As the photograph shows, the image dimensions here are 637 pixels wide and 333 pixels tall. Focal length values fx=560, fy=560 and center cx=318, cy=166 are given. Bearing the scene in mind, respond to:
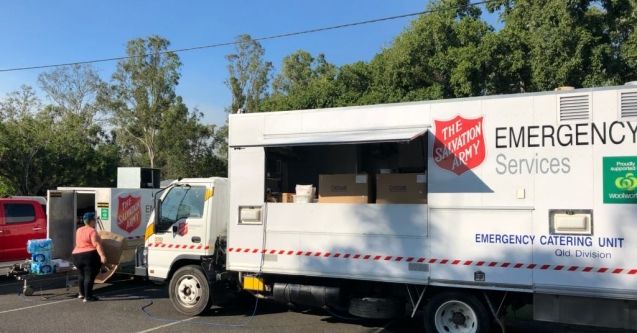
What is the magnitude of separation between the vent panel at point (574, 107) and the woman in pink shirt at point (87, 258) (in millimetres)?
8077

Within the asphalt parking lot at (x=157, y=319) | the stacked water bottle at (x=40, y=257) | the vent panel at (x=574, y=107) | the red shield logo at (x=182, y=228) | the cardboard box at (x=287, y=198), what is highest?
the vent panel at (x=574, y=107)

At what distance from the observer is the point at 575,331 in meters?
8.00

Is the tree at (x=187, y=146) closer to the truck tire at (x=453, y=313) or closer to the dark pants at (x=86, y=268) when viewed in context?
the dark pants at (x=86, y=268)

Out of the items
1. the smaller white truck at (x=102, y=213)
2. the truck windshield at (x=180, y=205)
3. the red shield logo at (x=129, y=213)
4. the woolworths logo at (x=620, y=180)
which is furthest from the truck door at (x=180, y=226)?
the woolworths logo at (x=620, y=180)

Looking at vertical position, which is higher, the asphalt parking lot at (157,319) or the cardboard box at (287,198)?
the cardboard box at (287,198)

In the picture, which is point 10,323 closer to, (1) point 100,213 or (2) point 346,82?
(1) point 100,213

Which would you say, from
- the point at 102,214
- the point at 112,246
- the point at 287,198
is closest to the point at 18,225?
the point at 102,214

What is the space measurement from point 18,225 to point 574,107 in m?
11.7

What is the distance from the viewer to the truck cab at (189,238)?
8.76 meters

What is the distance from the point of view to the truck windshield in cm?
898

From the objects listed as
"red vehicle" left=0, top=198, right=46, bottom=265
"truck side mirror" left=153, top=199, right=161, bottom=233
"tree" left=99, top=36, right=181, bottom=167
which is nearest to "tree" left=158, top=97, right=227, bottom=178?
"tree" left=99, top=36, right=181, bottom=167

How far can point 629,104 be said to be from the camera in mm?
6113

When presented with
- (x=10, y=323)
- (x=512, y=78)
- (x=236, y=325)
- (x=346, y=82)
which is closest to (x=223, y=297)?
(x=236, y=325)

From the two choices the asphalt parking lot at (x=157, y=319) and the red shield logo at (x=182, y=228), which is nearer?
the asphalt parking lot at (x=157, y=319)
